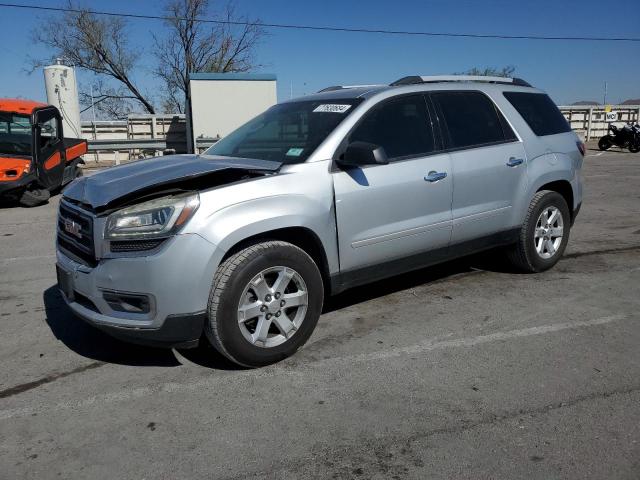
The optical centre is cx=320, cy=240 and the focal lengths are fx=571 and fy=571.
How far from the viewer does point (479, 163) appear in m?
4.68

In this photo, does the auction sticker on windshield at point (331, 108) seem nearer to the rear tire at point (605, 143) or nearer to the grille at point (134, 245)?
the grille at point (134, 245)

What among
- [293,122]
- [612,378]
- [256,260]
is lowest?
[612,378]

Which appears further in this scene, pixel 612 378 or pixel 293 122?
pixel 293 122

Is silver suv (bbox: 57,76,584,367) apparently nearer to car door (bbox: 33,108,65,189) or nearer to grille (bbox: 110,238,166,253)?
grille (bbox: 110,238,166,253)

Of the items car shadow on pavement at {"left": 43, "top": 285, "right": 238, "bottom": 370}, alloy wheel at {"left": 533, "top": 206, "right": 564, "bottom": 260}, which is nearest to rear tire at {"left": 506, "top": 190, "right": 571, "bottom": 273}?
alloy wheel at {"left": 533, "top": 206, "right": 564, "bottom": 260}

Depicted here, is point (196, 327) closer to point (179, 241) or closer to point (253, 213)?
point (179, 241)

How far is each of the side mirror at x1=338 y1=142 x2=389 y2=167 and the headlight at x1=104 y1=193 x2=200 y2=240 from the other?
1.09 m

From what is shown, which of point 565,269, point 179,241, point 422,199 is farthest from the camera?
point 565,269

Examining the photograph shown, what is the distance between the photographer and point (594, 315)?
175 inches

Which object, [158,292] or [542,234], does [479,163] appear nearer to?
[542,234]

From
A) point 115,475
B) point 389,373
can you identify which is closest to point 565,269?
point 389,373

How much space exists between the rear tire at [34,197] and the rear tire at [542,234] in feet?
28.7

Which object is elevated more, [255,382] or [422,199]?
[422,199]

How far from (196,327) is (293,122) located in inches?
76.0
